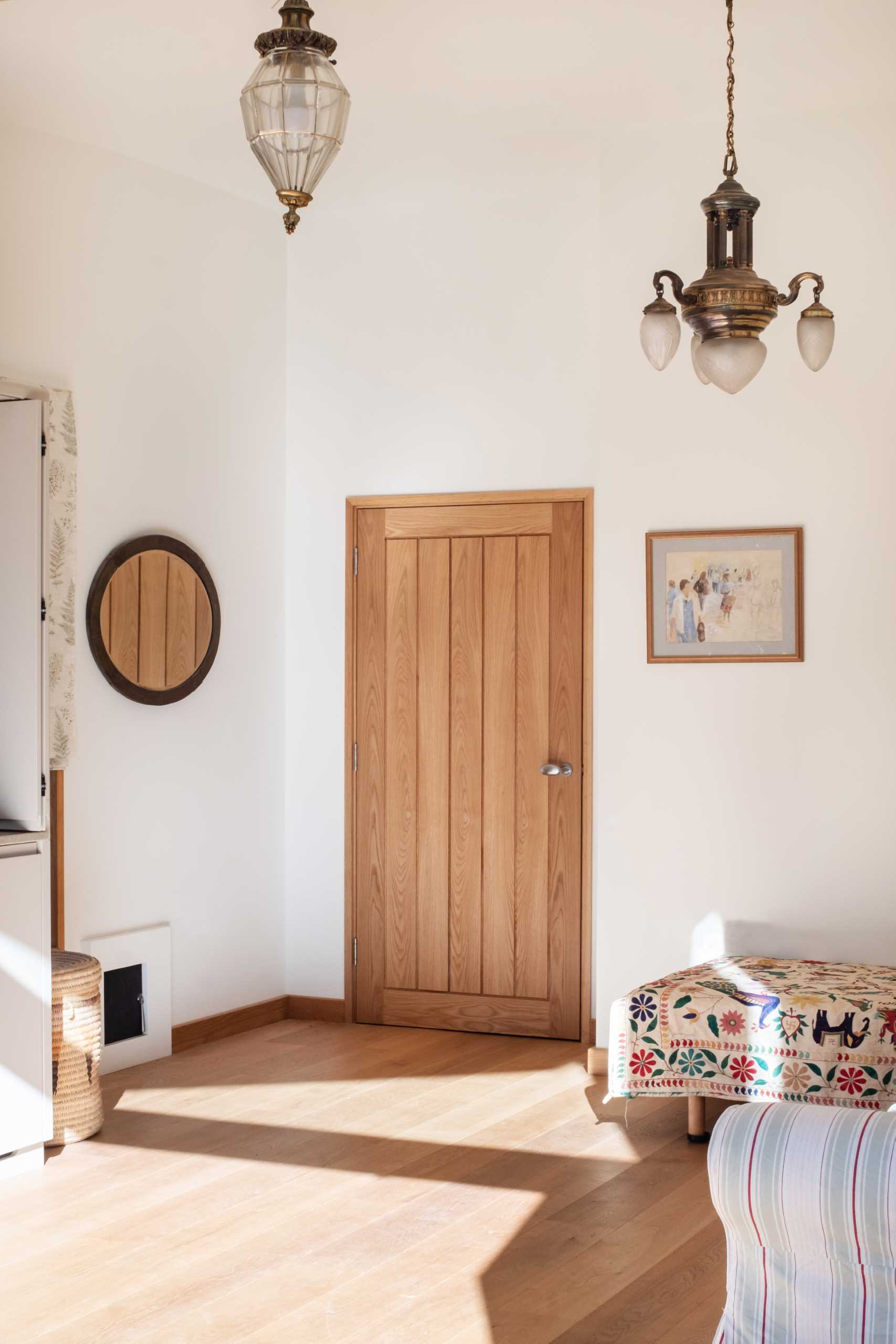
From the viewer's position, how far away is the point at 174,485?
17.9ft

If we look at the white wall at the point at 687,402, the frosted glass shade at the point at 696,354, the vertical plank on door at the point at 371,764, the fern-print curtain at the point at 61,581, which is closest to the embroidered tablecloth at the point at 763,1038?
the white wall at the point at 687,402

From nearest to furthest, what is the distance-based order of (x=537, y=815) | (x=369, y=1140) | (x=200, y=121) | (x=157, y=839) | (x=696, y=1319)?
(x=696, y=1319)
(x=369, y=1140)
(x=200, y=121)
(x=157, y=839)
(x=537, y=815)

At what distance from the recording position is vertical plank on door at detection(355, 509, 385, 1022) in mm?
5973

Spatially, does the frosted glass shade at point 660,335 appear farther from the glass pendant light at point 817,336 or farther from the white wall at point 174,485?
the white wall at point 174,485

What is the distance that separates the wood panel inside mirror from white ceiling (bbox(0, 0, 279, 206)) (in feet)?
4.90

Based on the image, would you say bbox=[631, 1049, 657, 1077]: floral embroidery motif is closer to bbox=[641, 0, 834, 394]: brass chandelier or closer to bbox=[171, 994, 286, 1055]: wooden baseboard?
bbox=[171, 994, 286, 1055]: wooden baseboard

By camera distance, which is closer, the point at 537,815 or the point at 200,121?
the point at 200,121

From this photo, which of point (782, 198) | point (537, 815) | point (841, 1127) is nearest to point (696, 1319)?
point (841, 1127)

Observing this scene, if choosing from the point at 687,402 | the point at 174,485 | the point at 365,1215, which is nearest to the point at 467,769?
the point at 174,485

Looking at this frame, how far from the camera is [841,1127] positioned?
208 centimetres

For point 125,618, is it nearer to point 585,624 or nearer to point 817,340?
point 585,624

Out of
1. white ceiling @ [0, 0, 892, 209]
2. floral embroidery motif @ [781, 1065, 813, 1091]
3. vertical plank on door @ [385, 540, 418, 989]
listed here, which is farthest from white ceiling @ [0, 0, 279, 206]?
floral embroidery motif @ [781, 1065, 813, 1091]

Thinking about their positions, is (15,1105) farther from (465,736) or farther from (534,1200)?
(465,736)

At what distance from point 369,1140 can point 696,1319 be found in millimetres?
1461
